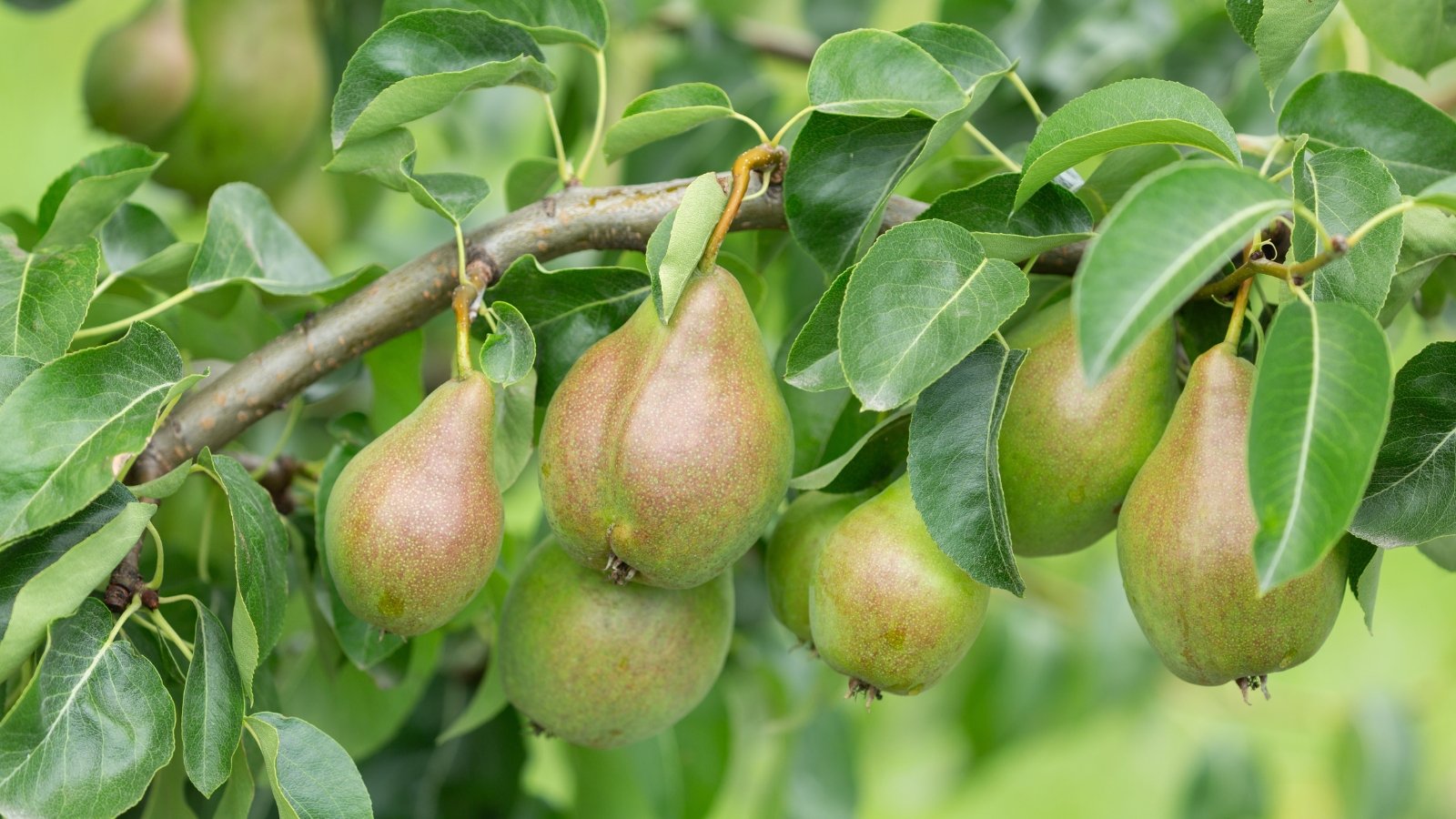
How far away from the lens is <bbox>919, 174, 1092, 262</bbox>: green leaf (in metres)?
0.69

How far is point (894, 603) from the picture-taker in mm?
662

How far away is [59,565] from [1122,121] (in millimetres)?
556

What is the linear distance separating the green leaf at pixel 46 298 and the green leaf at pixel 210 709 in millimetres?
179

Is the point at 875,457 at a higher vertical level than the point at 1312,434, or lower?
lower

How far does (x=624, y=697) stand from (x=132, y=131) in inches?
34.6

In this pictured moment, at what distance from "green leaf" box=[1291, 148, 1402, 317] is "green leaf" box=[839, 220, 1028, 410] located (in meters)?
0.14

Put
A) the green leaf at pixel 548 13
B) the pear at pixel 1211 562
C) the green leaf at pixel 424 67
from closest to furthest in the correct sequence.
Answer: the pear at pixel 1211 562 → the green leaf at pixel 424 67 → the green leaf at pixel 548 13

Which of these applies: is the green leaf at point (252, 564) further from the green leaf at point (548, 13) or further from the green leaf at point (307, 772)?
the green leaf at point (548, 13)

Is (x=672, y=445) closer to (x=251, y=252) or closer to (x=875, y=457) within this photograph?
(x=875, y=457)

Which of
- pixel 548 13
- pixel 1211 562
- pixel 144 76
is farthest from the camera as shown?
pixel 144 76

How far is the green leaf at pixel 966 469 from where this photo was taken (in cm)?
64

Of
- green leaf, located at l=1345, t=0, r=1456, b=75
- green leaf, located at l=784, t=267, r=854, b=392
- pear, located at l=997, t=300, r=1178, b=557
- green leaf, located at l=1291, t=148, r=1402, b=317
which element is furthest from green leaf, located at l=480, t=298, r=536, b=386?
green leaf, located at l=1345, t=0, r=1456, b=75

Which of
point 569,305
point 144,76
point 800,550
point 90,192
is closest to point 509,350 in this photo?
point 569,305

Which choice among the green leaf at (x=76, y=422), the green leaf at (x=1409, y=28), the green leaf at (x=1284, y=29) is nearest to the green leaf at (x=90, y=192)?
the green leaf at (x=76, y=422)
